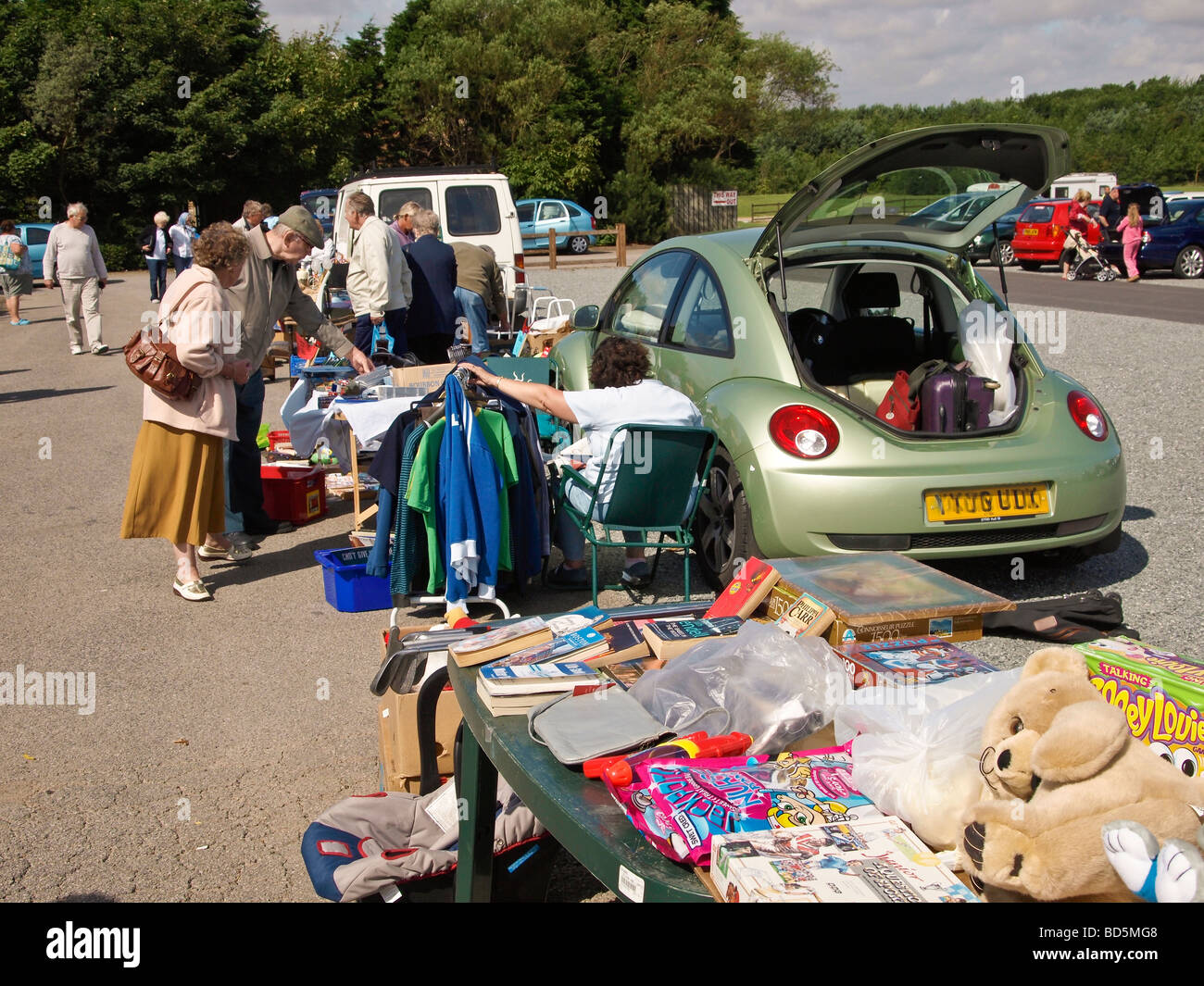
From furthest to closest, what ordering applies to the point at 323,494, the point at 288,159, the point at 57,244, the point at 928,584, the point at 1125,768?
the point at 288,159
the point at 57,244
the point at 323,494
the point at 928,584
the point at 1125,768

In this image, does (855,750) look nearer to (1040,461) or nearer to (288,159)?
(1040,461)

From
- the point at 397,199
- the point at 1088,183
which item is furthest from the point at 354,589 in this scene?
the point at 1088,183

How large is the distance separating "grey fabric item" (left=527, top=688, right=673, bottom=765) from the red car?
85.1 ft

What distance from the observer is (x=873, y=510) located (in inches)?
195

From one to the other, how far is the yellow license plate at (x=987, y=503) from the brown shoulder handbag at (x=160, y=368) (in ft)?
12.9

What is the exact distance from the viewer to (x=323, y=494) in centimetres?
759

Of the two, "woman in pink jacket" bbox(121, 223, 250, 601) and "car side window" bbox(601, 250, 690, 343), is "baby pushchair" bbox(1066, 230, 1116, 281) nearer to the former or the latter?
"car side window" bbox(601, 250, 690, 343)

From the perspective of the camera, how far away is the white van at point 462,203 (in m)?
12.5

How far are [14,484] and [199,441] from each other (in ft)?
11.5

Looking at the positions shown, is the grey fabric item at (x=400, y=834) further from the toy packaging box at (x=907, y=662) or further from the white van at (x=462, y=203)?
the white van at (x=462, y=203)

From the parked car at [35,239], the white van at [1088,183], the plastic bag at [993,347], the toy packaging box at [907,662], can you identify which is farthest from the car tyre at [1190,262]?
the parked car at [35,239]

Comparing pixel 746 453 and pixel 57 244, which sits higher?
pixel 57 244
